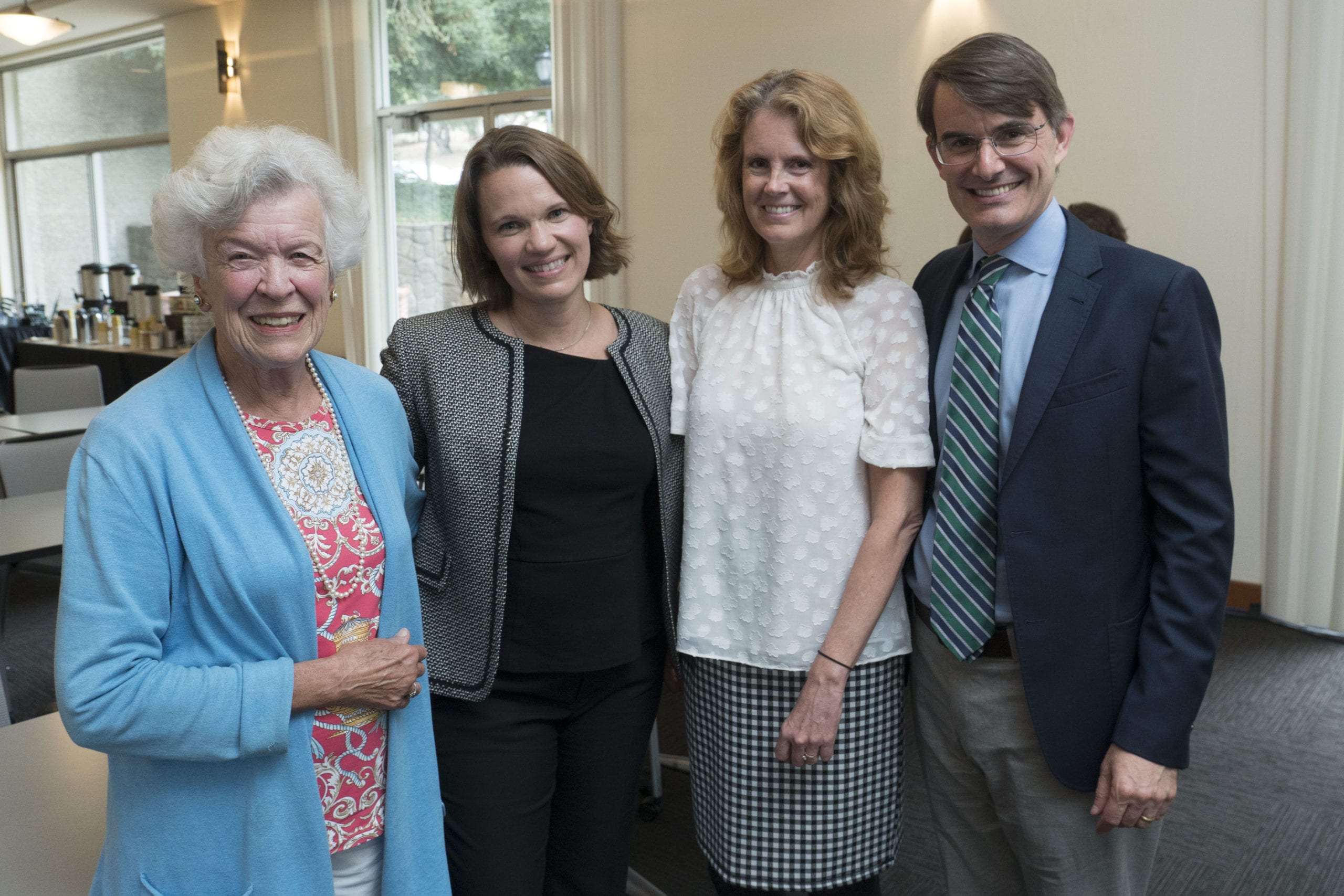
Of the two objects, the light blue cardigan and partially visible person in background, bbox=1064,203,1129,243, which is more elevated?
partially visible person in background, bbox=1064,203,1129,243

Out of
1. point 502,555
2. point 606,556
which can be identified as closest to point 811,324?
point 606,556

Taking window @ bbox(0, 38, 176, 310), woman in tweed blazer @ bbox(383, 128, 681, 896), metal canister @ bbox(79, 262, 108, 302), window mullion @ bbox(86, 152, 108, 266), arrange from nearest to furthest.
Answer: woman in tweed blazer @ bbox(383, 128, 681, 896), metal canister @ bbox(79, 262, 108, 302), window @ bbox(0, 38, 176, 310), window mullion @ bbox(86, 152, 108, 266)

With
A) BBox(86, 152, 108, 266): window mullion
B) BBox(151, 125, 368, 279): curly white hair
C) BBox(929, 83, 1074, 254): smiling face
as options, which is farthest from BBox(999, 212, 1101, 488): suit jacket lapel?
BBox(86, 152, 108, 266): window mullion

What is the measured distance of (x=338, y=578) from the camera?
1340 mm

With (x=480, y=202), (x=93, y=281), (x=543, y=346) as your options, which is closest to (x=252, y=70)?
(x=93, y=281)

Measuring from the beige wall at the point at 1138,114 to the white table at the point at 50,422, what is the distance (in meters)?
3.88

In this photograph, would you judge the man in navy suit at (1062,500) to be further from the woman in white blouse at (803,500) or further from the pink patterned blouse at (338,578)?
the pink patterned blouse at (338,578)

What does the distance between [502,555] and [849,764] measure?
0.67 metres

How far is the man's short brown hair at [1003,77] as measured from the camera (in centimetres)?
141

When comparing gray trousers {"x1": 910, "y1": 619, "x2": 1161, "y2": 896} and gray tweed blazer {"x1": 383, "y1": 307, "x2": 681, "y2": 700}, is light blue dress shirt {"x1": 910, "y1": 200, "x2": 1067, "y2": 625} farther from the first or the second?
gray tweed blazer {"x1": 383, "y1": 307, "x2": 681, "y2": 700}

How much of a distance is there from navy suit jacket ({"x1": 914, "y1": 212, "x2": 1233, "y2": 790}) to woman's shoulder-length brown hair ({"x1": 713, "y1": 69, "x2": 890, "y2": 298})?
0.33 meters

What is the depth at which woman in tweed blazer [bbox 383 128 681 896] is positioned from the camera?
1.61 metres

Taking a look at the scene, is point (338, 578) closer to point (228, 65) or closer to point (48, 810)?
point (48, 810)

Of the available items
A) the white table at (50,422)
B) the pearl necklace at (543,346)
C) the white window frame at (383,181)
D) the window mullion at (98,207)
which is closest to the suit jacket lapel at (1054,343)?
the pearl necklace at (543,346)
